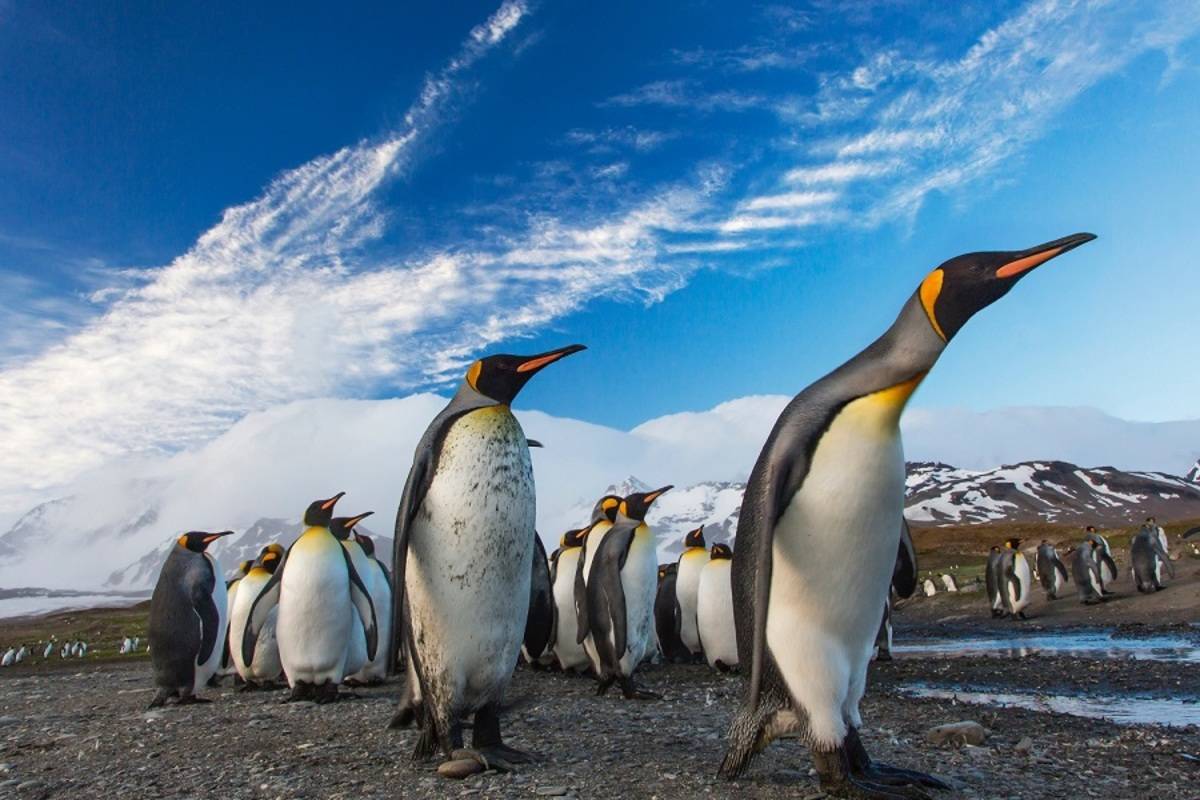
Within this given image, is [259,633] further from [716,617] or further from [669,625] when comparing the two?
[669,625]

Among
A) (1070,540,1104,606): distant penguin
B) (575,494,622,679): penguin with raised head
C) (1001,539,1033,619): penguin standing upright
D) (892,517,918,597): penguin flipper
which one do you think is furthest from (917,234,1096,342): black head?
(1070,540,1104,606): distant penguin

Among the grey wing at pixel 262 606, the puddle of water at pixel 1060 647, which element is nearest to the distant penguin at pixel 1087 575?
the puddle of water at pixel 1060 647

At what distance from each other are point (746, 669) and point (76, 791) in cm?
312

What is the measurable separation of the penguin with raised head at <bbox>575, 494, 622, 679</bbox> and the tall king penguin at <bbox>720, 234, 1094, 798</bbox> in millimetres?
4252

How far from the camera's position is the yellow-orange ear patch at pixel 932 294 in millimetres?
3482

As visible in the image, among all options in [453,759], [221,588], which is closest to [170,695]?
[221,588]

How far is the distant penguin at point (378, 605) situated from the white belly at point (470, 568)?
13.3 ft

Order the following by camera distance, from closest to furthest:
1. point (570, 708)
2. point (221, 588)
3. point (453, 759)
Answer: point (453, 759) → point (570, 708) → point (221, 588)

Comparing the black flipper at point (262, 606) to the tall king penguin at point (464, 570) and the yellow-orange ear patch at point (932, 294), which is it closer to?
the tall king penguin at point (464, 570)

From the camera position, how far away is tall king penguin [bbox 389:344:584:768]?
4.13 m

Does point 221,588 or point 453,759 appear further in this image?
point 221,588

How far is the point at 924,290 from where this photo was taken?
355cm

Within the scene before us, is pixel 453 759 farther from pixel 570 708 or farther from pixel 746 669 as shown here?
pixel 570 708

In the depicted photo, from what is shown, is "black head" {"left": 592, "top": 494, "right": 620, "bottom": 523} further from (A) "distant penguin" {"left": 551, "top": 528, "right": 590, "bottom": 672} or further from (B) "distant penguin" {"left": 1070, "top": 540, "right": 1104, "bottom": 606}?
(B) "distant penguin" {"left": 1070, "top": 540, "right": 1104, "bottom": 606}
